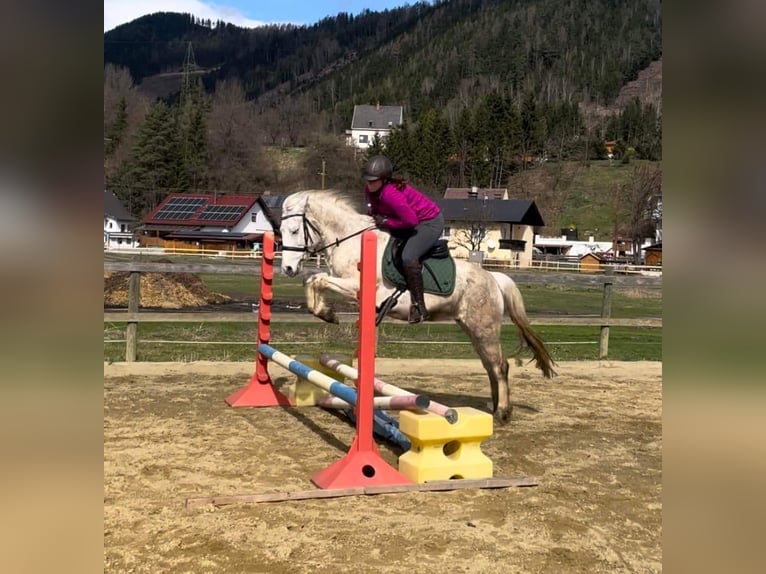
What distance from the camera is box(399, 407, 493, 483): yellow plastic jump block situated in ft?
13.0

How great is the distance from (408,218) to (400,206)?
0.10 m

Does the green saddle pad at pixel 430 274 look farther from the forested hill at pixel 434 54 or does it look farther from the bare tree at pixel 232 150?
the forested hill at pixel 434 54

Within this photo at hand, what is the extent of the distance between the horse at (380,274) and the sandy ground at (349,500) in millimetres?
762

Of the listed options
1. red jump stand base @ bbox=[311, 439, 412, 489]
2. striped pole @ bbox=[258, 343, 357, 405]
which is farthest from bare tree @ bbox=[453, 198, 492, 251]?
red jump stand base @ bbox=[311, 439, 412, 489]

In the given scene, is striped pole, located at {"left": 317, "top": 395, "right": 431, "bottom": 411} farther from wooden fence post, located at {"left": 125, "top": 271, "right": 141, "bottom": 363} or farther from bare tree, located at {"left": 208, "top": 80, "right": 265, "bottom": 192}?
bare tree, located at {"left": 208, "top": 80, "right": 265, "bottom": 192}

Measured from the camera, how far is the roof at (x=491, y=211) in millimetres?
47616

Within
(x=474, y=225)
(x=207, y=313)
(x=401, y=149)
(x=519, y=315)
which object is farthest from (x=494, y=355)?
(x=401, y=149)

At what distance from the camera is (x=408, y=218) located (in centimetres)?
483

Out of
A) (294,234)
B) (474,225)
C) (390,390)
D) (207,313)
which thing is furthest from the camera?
(474,225)

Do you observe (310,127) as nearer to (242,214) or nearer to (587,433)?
(242,214)

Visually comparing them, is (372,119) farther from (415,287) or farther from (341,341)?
(415,287)
